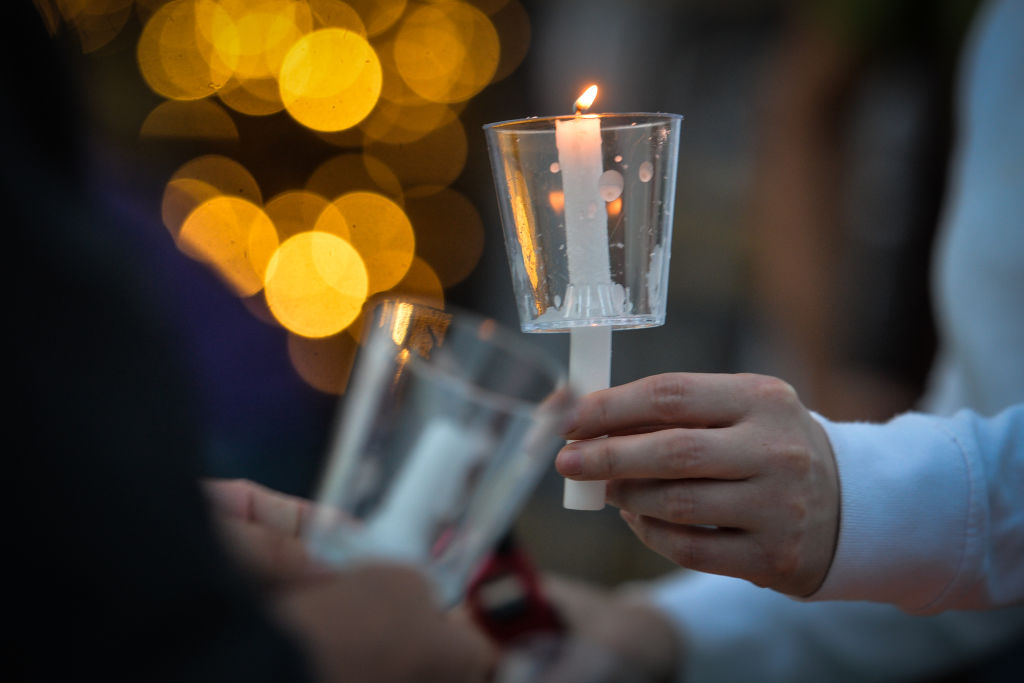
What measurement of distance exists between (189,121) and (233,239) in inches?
7.2

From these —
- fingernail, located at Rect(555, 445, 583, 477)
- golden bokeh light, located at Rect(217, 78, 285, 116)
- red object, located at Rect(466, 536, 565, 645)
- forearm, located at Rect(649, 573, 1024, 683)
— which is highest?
golden bokeh light, located at Rect(217, 78, 285, 116)

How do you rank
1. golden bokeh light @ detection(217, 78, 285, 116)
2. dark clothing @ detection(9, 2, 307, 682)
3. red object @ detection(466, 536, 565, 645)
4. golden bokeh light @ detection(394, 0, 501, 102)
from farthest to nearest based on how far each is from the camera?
golden bokeh light @ detection(394, 0, 501, 102) < golden bokeh light @ detection(217, 78, 285, 116) < red object @ detection(466, 536, 565, 645) < dark clothing @ detection(9, 2, 307, 682)

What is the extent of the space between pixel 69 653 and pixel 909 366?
2.07 m

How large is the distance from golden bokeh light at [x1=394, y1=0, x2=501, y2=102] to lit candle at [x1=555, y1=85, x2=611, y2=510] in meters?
0.71

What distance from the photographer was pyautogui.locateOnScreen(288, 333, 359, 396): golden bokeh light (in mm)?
855

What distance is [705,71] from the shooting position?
294 cm

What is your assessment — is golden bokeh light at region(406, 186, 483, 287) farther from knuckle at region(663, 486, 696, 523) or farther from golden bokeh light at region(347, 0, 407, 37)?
knuckle at region(663, 486, 696, 523)

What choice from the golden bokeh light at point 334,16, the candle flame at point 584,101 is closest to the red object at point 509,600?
the candle flame at point 584,101

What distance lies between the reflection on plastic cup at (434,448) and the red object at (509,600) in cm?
28

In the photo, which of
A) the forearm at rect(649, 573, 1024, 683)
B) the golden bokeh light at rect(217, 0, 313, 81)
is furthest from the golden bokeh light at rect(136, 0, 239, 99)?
the forearm at rect(649, 573, 1024, 683)

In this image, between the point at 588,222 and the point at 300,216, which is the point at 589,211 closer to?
the point at 588,222

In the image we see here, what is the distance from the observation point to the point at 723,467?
23.6 inches

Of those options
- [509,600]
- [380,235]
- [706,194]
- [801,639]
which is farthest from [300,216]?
[706,194]

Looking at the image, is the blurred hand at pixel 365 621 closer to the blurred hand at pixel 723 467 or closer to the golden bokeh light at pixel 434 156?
the blurred hand at pixel 723 467
